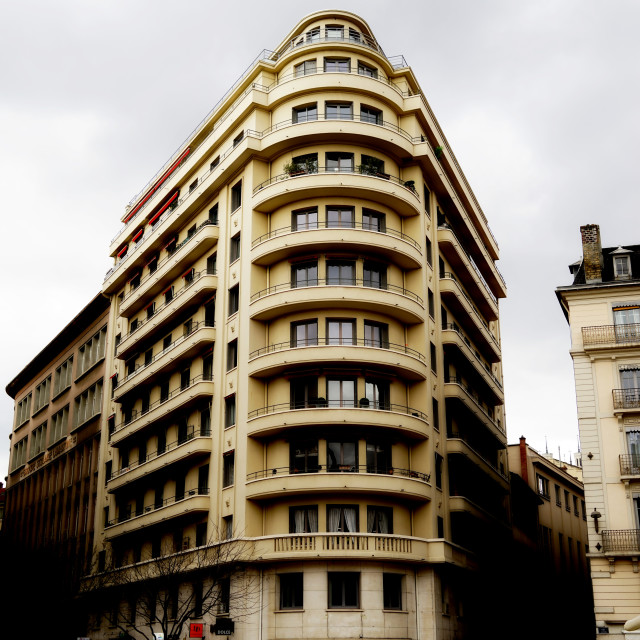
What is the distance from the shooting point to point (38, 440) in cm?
7844

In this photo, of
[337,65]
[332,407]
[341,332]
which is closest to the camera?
[332,407]

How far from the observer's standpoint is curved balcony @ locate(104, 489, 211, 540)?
44750mm

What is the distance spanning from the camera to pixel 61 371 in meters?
75.2

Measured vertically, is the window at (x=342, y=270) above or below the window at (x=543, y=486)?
above

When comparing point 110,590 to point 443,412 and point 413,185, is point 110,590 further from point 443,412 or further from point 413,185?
point 413,185

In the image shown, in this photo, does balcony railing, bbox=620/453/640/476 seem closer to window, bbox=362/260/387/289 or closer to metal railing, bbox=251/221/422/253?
window, bbox=362/260/387/289

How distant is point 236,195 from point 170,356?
9.99 meters

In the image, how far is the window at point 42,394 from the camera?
78081 mm

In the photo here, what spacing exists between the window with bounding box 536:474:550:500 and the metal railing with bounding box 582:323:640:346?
1246 inches

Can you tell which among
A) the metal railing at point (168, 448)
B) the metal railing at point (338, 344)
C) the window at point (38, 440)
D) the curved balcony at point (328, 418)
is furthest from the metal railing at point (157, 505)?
the window at point (38, 440)

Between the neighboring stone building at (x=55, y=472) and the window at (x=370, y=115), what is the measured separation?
27.3 meters

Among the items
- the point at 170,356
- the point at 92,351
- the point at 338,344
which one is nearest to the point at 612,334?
the point at 338,344

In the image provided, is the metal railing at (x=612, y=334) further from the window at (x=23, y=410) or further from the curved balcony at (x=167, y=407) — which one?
the window at (x=23, y=410)

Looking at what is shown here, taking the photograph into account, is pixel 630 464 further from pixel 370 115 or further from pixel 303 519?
pixel 370 115
